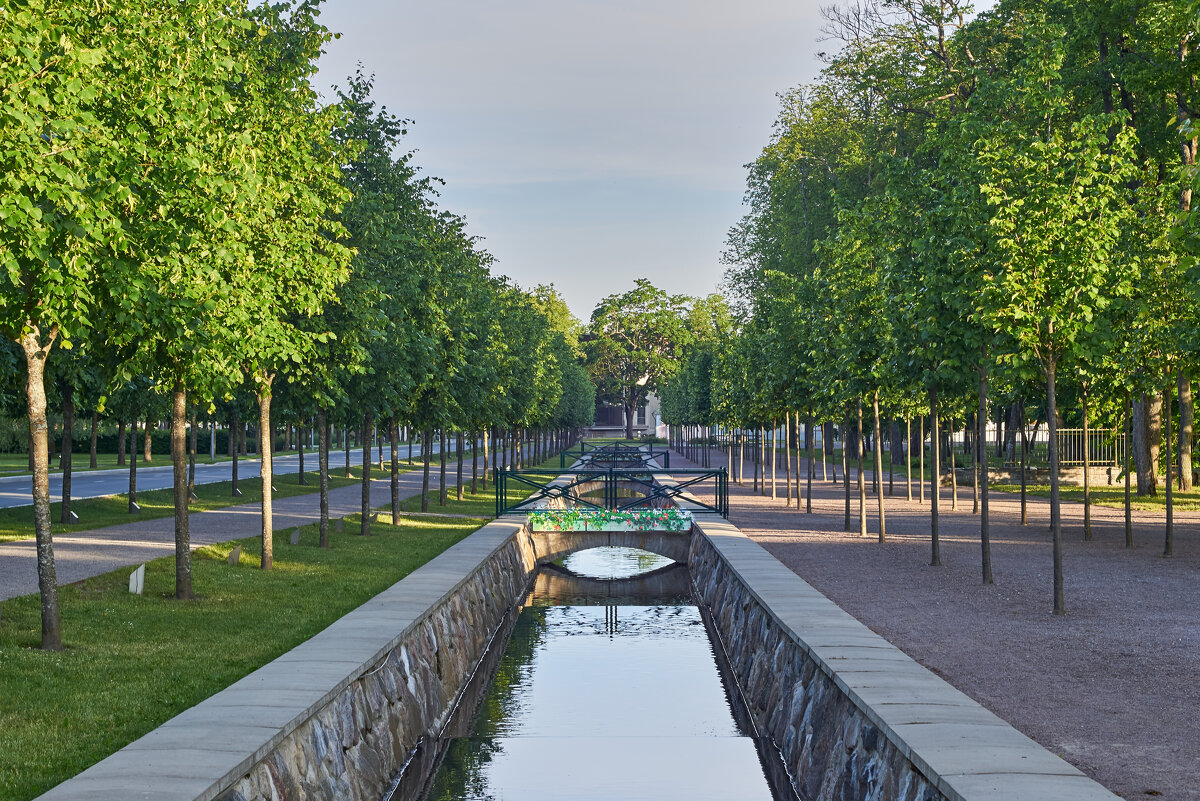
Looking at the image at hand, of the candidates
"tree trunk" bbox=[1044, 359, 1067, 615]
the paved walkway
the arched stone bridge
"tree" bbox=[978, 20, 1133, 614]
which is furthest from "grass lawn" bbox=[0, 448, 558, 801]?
"tree" bbox=[978, 20, 1133, 614]

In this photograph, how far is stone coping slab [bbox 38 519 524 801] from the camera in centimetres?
722

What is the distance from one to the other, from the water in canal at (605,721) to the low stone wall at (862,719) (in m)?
0.68

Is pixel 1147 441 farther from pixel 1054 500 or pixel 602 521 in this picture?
pixel 1054 500

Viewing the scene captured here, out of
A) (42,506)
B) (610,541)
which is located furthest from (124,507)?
(42,506)

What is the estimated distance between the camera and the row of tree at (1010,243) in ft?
54.3

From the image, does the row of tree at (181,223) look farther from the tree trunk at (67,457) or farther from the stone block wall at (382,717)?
the tree trunk at (67,457)

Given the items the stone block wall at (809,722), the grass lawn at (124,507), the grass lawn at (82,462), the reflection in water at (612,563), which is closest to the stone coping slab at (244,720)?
the stone block wall at (809,722)

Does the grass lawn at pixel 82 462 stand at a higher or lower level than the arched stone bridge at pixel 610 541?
higher

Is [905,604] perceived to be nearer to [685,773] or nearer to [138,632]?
[685,773]

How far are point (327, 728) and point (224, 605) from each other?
6.89 metres

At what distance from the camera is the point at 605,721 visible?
49.6 ft

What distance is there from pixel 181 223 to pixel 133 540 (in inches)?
538

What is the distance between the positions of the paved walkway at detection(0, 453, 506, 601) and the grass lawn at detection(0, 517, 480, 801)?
1110 mm

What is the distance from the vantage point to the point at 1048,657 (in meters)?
13.0
